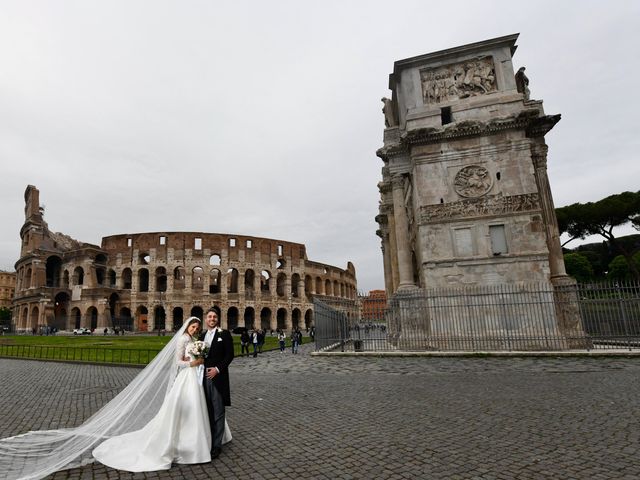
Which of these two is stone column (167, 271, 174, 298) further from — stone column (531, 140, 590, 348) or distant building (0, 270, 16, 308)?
distant building (0, 270, 16, 308)

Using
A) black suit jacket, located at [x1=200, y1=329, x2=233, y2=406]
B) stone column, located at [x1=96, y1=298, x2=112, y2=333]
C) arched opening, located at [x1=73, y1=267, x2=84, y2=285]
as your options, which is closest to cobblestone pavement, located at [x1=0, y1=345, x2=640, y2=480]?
black suit jacket, located at [x1=200, y1=329, x2=233, y2=406]

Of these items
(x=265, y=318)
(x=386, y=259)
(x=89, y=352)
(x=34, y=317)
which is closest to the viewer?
(x=89, y=352)

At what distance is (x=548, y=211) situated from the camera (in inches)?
541

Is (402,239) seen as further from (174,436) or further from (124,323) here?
(124,323)

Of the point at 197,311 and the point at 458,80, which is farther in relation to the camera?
the point at 197,311

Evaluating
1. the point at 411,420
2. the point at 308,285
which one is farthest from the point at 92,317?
the point at 411,420

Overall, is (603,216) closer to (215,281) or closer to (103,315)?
(215,281)

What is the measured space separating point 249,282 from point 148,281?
11.1 metres

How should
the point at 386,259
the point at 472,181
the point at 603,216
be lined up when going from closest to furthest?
the point at 472,181 < the point at 386,259 < the point at 603,216

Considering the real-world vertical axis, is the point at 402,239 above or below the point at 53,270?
below

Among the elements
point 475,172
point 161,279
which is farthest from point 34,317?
point 475,172

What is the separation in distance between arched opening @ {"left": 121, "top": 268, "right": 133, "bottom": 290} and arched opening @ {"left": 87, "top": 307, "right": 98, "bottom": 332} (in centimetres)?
360

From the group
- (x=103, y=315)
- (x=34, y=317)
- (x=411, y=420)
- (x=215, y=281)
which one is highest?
(x=215, y=281)

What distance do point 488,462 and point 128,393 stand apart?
352cm
